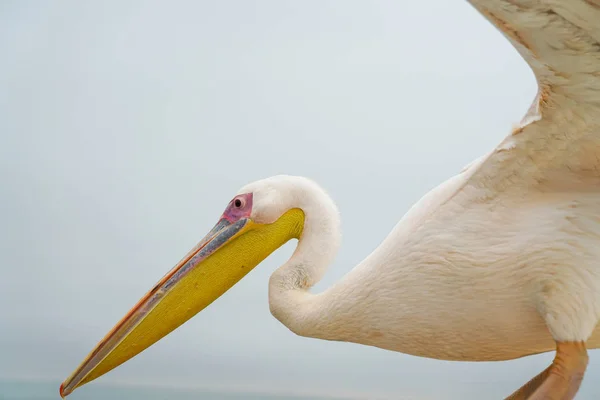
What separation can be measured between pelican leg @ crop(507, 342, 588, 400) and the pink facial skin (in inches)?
85.2

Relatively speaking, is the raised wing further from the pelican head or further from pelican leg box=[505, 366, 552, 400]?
the pelican head

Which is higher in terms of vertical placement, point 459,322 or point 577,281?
point 577,281

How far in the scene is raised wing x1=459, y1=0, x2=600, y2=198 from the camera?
245cm

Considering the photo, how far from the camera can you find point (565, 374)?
320cm

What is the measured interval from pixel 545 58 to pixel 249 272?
8.55ft

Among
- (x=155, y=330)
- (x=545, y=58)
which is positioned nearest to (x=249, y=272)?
(x=155, y=330)

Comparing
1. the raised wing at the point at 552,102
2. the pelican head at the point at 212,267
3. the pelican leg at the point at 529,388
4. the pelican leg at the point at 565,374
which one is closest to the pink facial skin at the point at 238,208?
the pelican head at the point at 212,267

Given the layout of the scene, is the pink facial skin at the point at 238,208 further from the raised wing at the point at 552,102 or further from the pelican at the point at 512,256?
the raised wing at the point at 552,102

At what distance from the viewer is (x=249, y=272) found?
15.3ft

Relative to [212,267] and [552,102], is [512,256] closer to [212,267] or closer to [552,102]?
[552,102]

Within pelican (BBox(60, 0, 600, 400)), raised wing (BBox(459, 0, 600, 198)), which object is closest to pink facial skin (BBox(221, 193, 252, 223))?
pelican (BBox(60, 0, 600, 400))

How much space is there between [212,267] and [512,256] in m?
1.96

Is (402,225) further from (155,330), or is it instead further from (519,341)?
(155,330)

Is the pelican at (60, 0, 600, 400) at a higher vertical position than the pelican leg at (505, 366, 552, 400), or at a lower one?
higher
